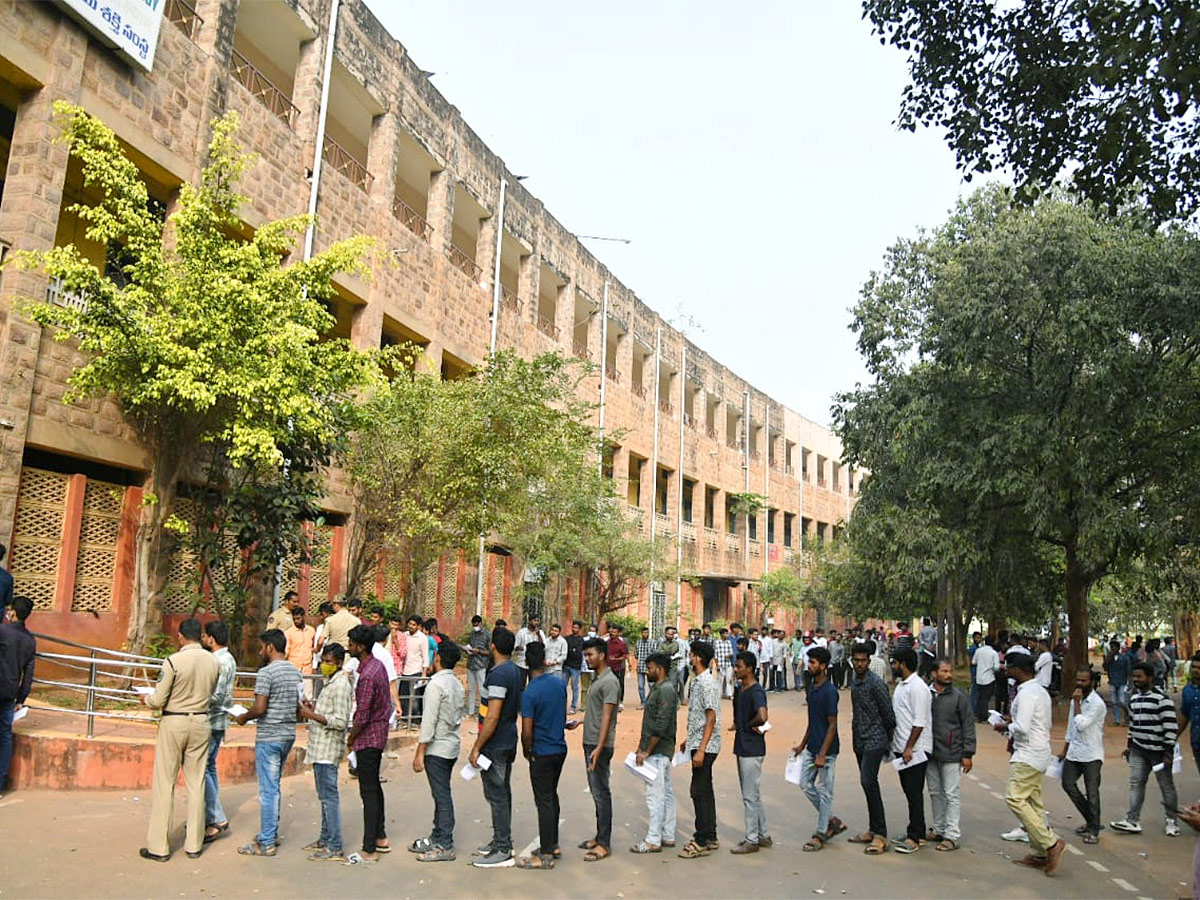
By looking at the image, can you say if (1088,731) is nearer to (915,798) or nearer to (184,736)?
(915,798)

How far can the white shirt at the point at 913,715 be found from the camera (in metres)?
8.16

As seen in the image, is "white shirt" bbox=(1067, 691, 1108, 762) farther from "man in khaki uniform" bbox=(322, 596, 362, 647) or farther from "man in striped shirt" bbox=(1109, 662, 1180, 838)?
"man in khaki uniform" bbox=(322, 596, 362, 647)

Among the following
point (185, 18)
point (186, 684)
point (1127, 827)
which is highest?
point (185, 18)

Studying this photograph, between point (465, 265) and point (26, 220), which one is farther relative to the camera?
point (465, 265)

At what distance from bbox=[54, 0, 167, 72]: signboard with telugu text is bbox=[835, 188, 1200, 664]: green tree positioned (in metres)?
12.7

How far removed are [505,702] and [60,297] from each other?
8649 mm

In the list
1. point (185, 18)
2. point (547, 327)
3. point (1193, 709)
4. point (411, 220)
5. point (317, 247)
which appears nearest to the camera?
point (1193, 709)

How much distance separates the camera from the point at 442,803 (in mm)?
7492

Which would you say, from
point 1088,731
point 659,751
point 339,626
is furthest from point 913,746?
point 339,626

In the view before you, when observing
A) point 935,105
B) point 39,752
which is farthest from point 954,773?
point 39,752

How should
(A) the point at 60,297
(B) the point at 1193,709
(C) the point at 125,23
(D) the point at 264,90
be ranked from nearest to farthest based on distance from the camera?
(B) the point at 1193,709 < (A) the point at 60,297 < (C) the point at 125,23 < (D) the point at 264,90

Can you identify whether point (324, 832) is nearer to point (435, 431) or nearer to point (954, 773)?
point (954, 773)

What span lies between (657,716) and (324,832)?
2.65m

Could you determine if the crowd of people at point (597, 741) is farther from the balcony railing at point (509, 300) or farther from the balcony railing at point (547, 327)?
the balcony railing at point (547, 327)
